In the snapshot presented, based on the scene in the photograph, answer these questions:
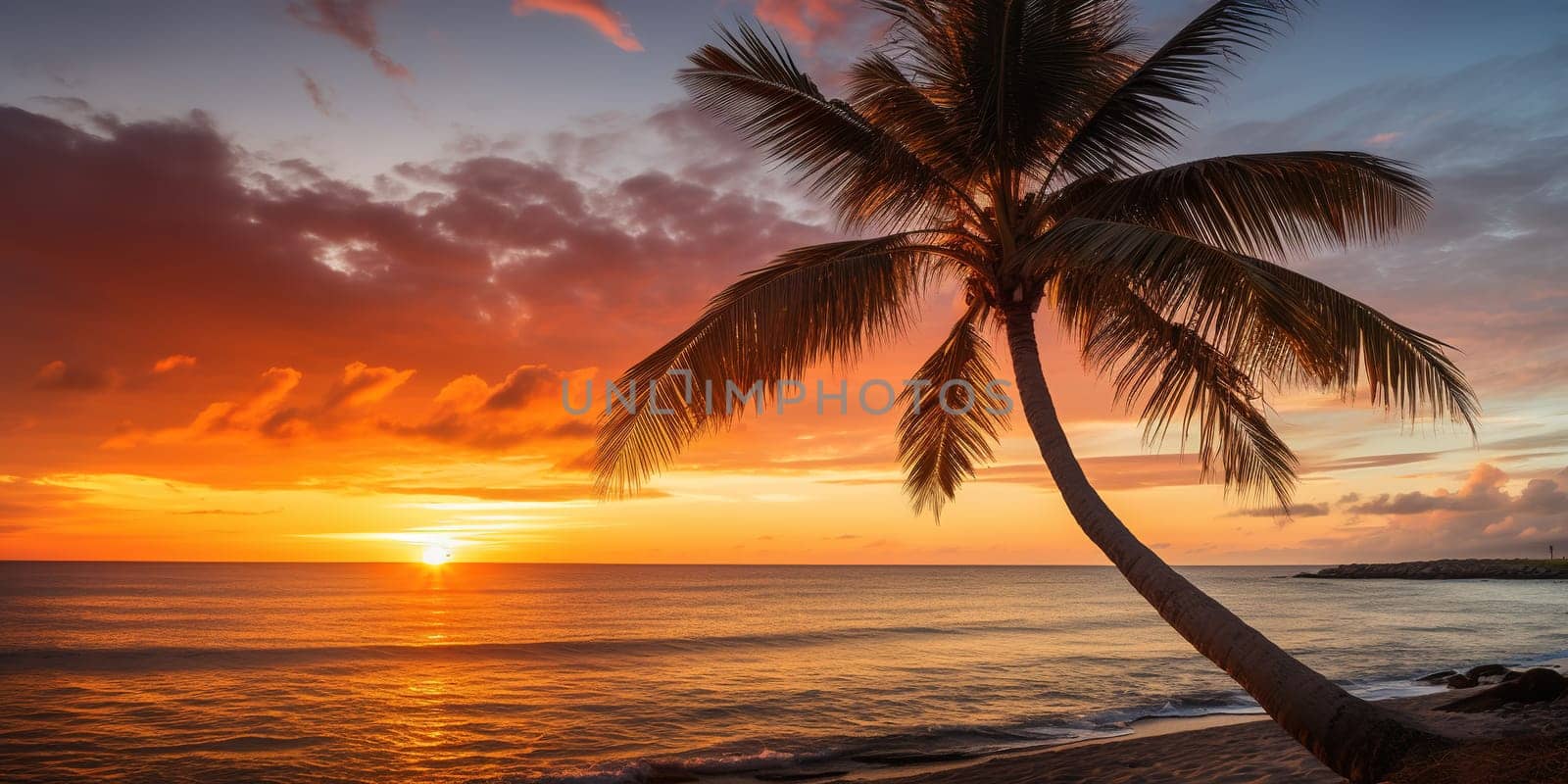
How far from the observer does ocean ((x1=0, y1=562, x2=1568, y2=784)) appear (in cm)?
1201

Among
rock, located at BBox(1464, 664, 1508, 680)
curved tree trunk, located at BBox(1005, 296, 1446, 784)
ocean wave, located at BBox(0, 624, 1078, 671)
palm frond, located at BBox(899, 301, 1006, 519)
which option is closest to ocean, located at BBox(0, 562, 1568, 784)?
ocean wave, located at BBox(0, 624, 1078, 671)

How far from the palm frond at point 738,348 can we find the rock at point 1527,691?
6.54m

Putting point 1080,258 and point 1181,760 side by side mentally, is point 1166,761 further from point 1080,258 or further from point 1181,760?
point 1080,258

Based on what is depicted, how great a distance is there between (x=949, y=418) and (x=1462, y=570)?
110m

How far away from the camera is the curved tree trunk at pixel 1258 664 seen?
5.10 meters

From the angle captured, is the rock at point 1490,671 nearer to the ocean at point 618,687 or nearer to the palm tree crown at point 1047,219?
the ocean at point 618,687

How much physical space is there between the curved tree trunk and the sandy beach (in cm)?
117

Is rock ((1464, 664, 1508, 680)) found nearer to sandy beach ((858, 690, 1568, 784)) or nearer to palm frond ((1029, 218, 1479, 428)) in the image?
sandy beach ((858, 690, 1568, 784))

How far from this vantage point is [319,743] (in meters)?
13.2

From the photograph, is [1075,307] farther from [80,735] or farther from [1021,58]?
[80,735]

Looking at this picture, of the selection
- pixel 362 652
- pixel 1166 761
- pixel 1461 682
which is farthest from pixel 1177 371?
pixel 362 652

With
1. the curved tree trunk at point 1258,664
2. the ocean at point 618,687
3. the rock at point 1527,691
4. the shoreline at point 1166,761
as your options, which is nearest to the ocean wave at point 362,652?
the ocean at point 618,687

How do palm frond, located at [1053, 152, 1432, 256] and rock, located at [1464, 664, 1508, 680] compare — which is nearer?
palm frond, located at [1053, 152, 1432, 256]

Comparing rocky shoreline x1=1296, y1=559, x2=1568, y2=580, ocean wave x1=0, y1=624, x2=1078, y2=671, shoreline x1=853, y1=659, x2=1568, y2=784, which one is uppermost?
shoreline x1=853, y1=659, x2=1568, y2=784
